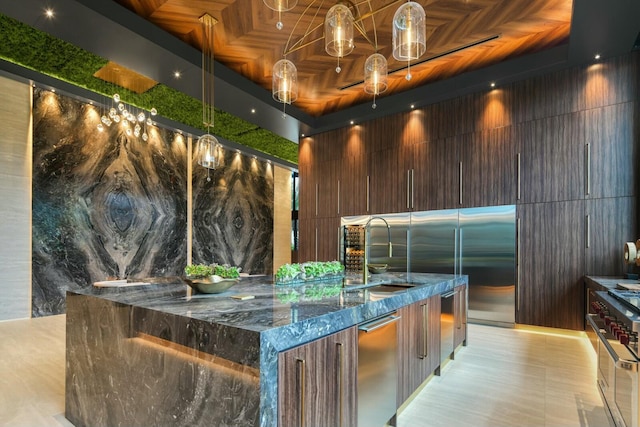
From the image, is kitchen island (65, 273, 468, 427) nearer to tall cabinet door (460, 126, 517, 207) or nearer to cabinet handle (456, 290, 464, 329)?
cabinet handle (456, 290, 464, 329)

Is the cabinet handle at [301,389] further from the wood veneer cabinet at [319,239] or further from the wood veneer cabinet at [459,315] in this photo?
the wood veneer cabinet at [319,239]

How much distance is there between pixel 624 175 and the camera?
4.23m

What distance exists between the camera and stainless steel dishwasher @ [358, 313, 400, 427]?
1.82 metres

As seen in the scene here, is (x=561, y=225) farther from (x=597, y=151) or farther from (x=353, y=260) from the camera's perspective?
(x=353, y=260)

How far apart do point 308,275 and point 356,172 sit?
13.9 ft

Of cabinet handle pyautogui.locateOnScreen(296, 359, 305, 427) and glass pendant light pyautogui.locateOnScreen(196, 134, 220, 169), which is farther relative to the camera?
glass pendant light pyautogui.locateOnScreen(196, 134, 220, 169)

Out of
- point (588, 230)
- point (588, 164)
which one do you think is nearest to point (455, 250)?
point (588, 230)

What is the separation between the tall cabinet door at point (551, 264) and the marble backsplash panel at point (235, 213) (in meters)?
7.02

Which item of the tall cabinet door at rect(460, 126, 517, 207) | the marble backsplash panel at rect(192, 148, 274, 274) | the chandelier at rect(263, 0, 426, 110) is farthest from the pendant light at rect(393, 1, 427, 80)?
the marble backsplash panel at rect(192, 148, 274, 274)

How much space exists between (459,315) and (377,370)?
213 centimetres

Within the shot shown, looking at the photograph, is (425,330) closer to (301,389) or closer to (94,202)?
(301,389)

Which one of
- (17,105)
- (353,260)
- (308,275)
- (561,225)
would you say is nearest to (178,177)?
(17,105)

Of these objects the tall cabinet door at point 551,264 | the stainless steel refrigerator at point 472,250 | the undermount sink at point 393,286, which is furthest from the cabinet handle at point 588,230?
the undermount sink at point 393,286

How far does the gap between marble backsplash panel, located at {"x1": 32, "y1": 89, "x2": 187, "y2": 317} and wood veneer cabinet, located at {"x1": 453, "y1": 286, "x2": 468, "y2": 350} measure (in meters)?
6.29
